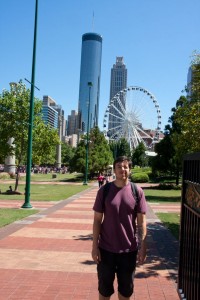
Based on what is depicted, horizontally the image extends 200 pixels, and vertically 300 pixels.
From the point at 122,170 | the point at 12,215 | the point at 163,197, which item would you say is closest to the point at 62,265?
the point at 122,170

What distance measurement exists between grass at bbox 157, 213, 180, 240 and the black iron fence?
6.64 metres

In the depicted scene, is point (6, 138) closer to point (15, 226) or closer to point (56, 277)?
point (15, 226)

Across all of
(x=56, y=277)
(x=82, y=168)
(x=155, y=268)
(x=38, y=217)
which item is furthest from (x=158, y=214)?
(x=82, y=168)

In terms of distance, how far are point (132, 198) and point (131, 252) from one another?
1.74ft

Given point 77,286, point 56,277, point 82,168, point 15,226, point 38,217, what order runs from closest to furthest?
point 77,286
point 56,277
point 15,226
point 38,217
point 82,168

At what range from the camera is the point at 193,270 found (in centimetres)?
371

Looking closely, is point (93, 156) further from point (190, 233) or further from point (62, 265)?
point (190, 233)

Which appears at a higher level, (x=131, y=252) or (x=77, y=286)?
(x=131, y=252)

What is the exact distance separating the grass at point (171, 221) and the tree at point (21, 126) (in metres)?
10.7

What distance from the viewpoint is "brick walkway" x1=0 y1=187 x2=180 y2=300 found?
5664mm

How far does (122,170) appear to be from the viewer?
410cm

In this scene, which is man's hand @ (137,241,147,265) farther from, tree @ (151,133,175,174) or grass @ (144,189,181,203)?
tree @ (151,133,175,174)

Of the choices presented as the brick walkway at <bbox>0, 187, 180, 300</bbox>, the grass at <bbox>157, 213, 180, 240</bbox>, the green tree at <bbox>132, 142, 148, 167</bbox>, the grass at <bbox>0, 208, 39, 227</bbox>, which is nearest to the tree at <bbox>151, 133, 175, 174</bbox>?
→ the grass at <bbox>157, 213, 180, 240</bbox>

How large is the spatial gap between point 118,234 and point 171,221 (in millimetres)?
10205
